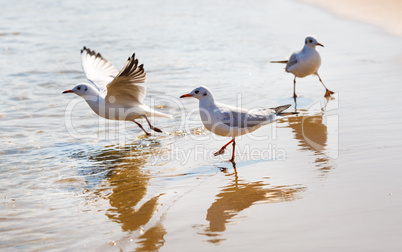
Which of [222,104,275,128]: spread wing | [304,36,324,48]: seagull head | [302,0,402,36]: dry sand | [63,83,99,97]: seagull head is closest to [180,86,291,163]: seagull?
[222,104,275,128]: spread wing

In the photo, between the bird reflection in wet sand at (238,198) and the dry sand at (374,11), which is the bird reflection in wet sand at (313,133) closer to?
the bird reflection in wet sand at (238,198)

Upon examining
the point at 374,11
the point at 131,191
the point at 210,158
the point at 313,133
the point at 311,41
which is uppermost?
the point at 374,11

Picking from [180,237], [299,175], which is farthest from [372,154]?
[180,237]

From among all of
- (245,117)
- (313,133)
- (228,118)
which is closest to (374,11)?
(313,133)

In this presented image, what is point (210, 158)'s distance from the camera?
5.80 m

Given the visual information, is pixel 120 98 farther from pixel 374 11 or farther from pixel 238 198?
pixel 374 11

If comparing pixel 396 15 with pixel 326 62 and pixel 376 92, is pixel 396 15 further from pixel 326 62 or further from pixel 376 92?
pixel 376 92

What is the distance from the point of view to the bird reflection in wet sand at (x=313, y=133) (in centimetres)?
527

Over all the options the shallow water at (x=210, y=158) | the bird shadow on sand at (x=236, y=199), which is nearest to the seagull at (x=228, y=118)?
the shallow water at (x=210, y=158)

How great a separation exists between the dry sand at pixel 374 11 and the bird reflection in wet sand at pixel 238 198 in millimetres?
7639

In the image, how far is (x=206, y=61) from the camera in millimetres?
11016

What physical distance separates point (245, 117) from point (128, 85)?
188cm

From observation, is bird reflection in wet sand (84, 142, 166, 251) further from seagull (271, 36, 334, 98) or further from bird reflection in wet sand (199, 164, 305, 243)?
seagull (271, 36, 334, 98)

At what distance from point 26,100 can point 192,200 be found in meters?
5.16
